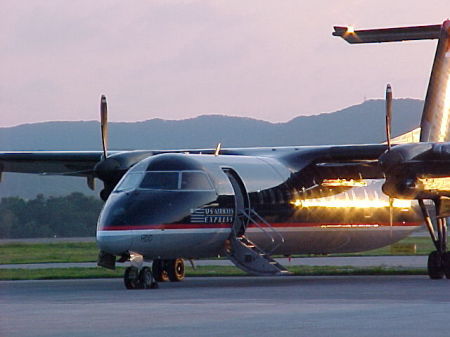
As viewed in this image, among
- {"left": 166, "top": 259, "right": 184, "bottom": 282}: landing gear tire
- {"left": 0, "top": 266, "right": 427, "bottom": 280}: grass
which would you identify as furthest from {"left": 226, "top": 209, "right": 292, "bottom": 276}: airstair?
{"left": 0, "top": 266, "right": 427, "bottom": 280}: grass

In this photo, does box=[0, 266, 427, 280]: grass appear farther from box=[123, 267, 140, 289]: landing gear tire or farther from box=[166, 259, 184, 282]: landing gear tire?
box=[123, 267, 140, 289]: landing gear tire

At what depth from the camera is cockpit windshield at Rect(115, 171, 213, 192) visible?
24734 millimetres

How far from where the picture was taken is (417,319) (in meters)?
15.6

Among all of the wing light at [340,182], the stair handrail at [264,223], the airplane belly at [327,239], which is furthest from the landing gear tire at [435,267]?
the stair handrail at [264,223]

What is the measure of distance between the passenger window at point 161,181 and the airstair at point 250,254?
6.76ft

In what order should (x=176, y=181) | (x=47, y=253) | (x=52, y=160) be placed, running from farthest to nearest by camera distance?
(x=47, y=253) → (x=52, y=160) → (x=176, y=181)

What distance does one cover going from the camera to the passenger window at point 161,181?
24.7 meters

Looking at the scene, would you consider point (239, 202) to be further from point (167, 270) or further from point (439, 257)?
point (439, 257)

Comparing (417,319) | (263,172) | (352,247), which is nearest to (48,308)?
(417,319)

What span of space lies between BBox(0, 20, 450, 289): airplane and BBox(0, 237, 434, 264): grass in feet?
44.1

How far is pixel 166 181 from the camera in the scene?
981 inches

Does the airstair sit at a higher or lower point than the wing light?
lower

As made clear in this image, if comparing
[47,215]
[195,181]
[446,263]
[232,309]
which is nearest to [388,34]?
[446,263]

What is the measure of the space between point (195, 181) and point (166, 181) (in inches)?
28.5
